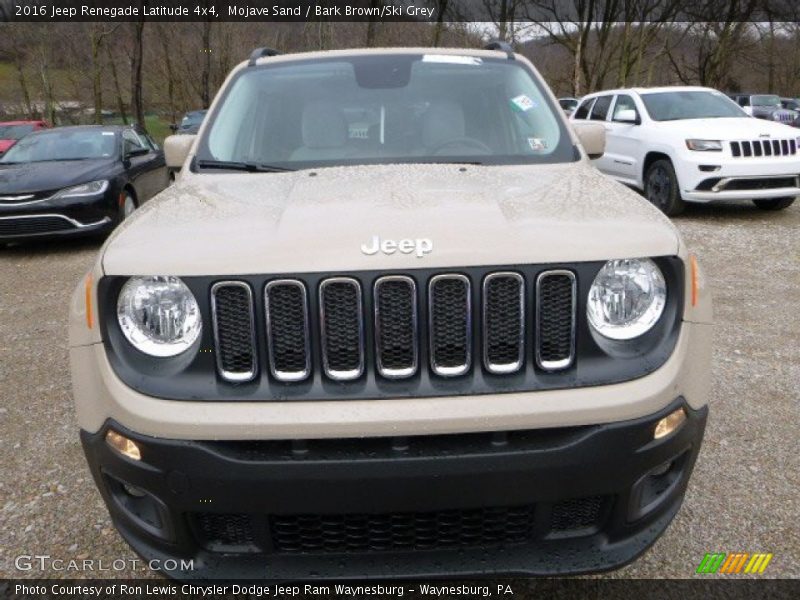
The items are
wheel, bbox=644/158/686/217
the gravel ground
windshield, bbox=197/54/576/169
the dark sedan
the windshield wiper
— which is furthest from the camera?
wheel, bbox=644/158/686/217

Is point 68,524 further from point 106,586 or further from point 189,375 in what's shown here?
point 189,375

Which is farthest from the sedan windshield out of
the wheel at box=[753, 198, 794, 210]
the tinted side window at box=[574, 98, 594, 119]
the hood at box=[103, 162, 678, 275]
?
the hood at box=[103, 162, 678, 275]

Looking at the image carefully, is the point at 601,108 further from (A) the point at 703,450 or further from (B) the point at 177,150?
(B) the point at 177,150

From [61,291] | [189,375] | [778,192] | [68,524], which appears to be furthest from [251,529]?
[778,192]

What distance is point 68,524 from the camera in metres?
2.78

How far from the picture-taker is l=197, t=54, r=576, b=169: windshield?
9.57 ft

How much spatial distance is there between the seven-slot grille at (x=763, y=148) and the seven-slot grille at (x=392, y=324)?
7.87 metres

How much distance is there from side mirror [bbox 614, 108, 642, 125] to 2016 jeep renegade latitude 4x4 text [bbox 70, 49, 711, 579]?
27.6 ft

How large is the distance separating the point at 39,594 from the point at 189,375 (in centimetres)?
124

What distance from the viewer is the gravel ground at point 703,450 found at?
2.60 metres

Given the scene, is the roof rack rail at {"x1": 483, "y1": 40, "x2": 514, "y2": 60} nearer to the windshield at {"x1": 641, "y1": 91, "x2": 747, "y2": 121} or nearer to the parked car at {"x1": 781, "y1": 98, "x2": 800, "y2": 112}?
the windshield at {"x1": 641, "y1": 91, "x2": 747, "y2": 121}

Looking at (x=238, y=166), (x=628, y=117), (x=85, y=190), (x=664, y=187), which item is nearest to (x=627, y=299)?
(x=238, y=166)

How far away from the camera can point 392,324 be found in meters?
1.77

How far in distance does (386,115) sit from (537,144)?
68 cm
